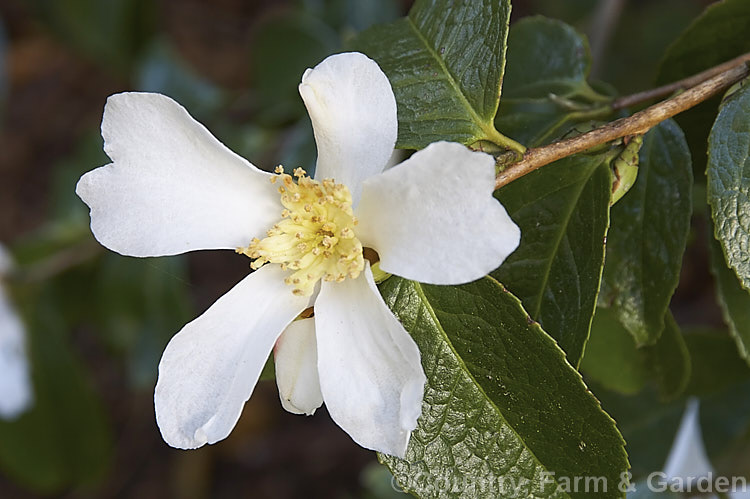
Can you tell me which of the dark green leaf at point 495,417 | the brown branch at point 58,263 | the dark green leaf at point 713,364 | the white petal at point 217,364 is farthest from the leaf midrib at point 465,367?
the brown branch at point 58,263

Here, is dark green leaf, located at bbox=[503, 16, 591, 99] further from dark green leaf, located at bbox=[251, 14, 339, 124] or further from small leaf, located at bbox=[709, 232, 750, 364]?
dark green leaf, located at bbox=[251, 14, 339, 124]

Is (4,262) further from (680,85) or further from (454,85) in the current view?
(680,85)

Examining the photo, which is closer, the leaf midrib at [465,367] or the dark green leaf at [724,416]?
the leaf midrib at [465,367]

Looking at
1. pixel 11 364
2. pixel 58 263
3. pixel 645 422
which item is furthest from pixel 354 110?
pixel 58 263

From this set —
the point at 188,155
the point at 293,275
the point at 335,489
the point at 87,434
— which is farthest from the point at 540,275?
the point at 335,489

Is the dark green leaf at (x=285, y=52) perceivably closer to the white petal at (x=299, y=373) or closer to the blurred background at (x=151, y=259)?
the blurred background at (x=151, y=259)

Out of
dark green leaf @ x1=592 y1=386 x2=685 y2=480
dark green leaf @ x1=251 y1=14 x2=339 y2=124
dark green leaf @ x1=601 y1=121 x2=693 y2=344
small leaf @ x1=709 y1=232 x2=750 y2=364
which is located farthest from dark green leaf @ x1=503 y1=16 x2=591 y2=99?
dark green leaf @ x1=251 y1=14 x2=339 y2=124

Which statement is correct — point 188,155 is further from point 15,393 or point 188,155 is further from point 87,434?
point 87,434
